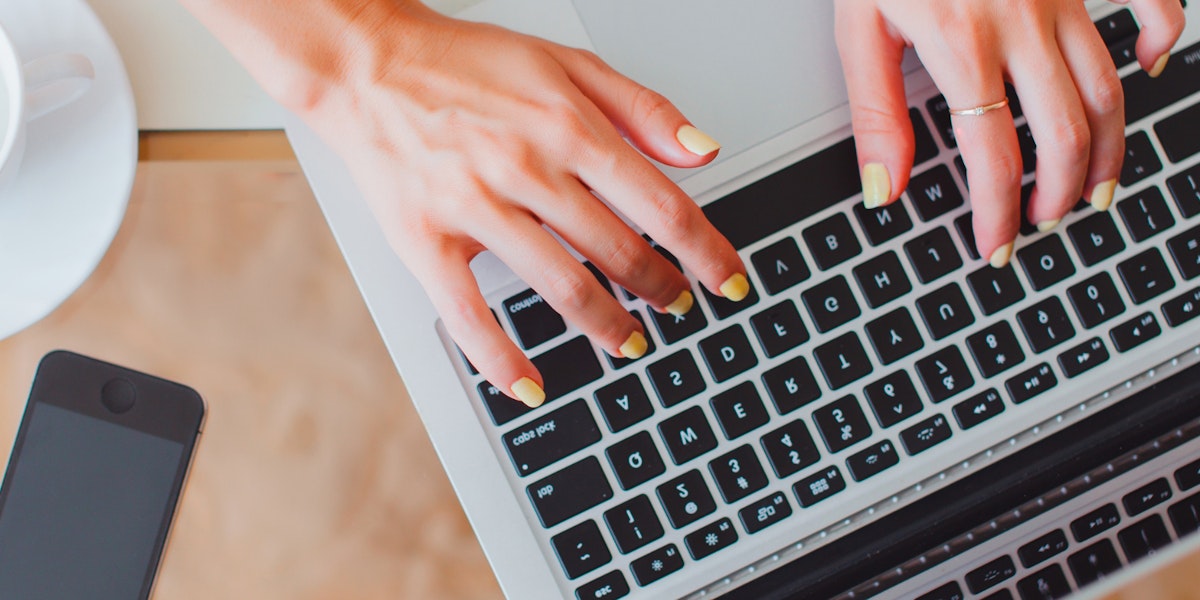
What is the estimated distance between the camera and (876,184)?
19.1 inches

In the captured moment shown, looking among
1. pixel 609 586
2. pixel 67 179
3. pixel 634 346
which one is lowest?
pixel 609 586

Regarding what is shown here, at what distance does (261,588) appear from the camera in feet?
2.00

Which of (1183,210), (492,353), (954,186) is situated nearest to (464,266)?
(492,353)

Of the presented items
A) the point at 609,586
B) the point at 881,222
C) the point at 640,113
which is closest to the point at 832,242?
the point at 881,222

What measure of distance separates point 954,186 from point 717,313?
6.3 inches

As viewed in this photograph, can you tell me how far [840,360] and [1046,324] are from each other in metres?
0.12

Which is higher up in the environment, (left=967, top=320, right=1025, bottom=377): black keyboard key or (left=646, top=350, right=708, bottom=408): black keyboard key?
(left=646, top=350, right=708, bottom=408): black keyboard key

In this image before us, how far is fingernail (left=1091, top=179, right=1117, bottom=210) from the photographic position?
19.6 inches

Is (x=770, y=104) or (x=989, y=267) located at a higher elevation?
(x=770, y=104)

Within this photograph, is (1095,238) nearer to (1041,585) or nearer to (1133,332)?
(1133,332)

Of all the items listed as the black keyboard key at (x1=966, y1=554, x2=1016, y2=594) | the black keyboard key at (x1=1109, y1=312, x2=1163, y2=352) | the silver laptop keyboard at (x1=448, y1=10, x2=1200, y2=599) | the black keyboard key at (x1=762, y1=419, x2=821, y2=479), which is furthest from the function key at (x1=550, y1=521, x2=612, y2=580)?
the black keyboard key at (x1=1109, y1=312, x2=1163, y2=352)

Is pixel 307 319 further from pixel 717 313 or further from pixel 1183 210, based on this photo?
pixel 1183 210

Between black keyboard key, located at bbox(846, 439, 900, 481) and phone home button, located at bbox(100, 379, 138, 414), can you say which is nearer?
black keyboard key, located at bbox(846, 439, 900, 481)

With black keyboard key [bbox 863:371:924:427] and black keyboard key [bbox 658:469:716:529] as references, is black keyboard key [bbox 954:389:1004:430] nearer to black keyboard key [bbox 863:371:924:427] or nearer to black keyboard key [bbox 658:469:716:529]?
black keyboard key [bbox 863:371:924:427]
